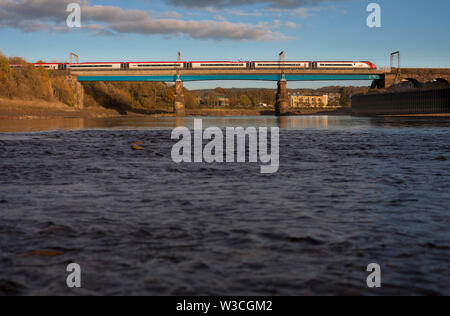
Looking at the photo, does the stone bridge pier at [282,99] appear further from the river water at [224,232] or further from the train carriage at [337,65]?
the river water at [224,232]

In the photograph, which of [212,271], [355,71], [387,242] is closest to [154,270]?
[212,271]

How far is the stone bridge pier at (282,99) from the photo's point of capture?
11962 cm

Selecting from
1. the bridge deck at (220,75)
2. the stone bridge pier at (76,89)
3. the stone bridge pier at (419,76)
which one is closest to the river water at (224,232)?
the bridge deck at (220,75)

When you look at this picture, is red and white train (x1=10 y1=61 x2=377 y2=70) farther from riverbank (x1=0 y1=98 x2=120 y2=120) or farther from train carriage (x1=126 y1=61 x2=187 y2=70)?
riverbank (x1=0 y1=98 x2=120 y2=120)

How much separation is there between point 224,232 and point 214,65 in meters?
Result: 113

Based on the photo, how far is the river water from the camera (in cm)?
413

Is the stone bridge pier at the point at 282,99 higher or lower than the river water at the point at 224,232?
higher

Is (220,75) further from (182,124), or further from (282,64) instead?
(182,124)

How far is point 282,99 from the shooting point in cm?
12644

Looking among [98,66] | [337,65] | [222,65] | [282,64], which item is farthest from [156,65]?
[337,65]

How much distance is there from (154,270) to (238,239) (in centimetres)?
135

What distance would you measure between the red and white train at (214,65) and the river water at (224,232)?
107077mm

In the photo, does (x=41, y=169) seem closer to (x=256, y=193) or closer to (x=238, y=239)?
(x=256, y=193)

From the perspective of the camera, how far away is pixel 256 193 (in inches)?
340
